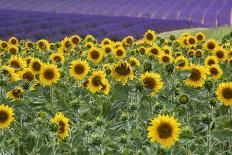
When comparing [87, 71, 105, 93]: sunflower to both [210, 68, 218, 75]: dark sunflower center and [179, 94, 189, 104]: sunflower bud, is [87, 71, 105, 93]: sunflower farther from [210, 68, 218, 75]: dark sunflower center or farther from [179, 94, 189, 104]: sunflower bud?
[210, 68, 218, 75]: dark sunflower center

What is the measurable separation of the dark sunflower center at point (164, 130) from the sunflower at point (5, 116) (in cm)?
168

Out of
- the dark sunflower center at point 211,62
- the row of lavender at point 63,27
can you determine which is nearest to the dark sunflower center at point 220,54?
the dark sunflower center at point 211,62

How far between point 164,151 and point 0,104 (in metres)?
2.31

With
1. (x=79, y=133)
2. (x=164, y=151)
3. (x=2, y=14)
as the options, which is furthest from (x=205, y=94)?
(x=2, y=14)

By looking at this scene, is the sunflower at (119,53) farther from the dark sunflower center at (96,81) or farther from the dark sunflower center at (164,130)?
the dark sunflower center at (164,130)

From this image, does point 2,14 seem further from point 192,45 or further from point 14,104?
point 14,104

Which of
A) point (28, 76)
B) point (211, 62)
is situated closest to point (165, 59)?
point (211, 62)

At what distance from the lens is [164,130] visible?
5.01 meters

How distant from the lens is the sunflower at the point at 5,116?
5938mm

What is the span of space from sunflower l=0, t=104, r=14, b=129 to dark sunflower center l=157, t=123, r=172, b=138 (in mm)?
1682

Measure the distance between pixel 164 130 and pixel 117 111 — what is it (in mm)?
2134

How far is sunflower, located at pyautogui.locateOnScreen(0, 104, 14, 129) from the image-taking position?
234 inches

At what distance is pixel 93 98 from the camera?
25.6 ft

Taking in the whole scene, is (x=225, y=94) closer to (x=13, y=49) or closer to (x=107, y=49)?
(x=107, y=49)
